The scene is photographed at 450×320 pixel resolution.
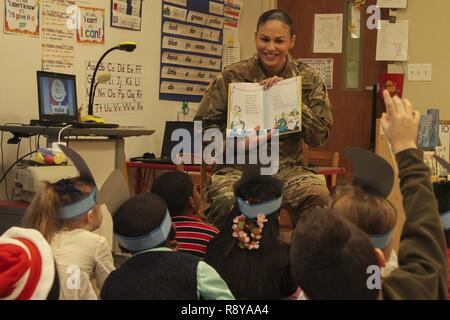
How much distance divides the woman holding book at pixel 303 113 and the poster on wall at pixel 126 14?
5.30 feet

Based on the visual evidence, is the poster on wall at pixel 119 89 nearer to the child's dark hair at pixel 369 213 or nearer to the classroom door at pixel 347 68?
the classroom door at pixel 347 68

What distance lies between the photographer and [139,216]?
1.58 m

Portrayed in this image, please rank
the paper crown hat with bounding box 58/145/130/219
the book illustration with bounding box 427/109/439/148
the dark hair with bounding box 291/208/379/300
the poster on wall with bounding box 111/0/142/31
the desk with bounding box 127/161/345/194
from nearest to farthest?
the dark hair with bounding box 291/208/379/300, the paper crown hat with bounding box 58/145/130/219, the book illustration with bounding box 427/109/439/148, the desk with bounding box 127/161/345/194, the poster on wall with bounding box 111/0/142/31

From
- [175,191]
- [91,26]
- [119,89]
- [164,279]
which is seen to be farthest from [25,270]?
[119,89]

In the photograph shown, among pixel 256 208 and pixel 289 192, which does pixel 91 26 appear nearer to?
pixel 289 192

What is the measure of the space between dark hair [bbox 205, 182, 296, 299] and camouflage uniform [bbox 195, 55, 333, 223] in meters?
0.56

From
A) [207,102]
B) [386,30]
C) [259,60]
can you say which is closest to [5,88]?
[207,102]

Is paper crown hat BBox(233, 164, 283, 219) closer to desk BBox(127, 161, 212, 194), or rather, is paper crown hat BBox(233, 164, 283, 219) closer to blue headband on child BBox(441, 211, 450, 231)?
blue headband on child BBox(441, 211, 450, 231)

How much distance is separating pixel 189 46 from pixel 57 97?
5.74 ft

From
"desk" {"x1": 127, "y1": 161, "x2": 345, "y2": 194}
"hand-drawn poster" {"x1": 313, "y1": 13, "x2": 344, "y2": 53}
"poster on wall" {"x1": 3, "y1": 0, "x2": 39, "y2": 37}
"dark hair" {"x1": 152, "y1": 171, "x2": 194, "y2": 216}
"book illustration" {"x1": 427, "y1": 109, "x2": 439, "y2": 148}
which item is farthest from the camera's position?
"hand-drawn poster" {"x1": 313, "y1": 13, "x2": 344, "y2": 53}

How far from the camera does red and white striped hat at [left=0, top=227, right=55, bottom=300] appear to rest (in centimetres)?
125

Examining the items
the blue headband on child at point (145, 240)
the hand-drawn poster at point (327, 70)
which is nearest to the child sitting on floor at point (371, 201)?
the blue headband on child at point (145, 240)

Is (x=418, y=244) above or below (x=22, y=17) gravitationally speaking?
below

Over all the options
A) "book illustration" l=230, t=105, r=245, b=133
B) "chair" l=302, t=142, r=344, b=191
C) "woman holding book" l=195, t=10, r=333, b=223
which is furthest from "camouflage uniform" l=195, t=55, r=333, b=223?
"chair" l=302, t=142, r=344, b=191
